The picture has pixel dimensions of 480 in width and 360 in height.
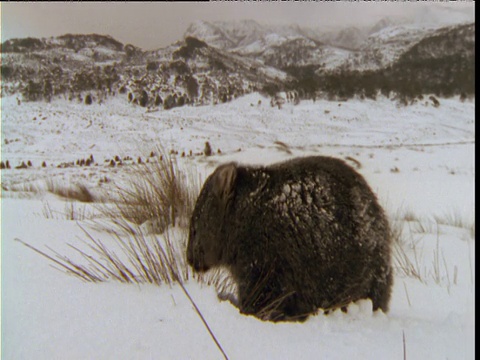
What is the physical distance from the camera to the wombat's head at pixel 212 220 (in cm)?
159

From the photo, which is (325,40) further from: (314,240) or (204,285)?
(204,285)

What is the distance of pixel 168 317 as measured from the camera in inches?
44.1

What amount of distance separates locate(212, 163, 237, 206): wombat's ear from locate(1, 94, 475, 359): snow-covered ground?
1.43 feet

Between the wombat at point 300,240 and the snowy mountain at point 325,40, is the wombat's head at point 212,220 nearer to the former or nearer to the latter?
the wombat at point 300,240

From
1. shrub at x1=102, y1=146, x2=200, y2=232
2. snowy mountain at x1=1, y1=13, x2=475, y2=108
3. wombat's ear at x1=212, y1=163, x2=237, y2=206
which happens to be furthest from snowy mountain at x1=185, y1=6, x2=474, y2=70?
wombat's ear at x1=212, y1=163, x2=237, y2=206

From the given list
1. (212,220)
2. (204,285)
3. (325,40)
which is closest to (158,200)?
(212,220)

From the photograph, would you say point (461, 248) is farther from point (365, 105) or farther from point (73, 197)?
point (365, 105)

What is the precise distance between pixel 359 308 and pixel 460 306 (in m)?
0.65

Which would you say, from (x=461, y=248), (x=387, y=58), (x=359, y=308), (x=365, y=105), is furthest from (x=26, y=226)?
(x=387, y=58)

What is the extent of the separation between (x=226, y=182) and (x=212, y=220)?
0.70 ft

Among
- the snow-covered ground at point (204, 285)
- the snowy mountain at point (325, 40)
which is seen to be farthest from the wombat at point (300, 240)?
the snowy mountain at point (325, 40)

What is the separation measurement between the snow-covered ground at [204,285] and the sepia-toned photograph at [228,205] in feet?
0.03

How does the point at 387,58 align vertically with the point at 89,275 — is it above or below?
above

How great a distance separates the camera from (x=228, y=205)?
1.59 m
